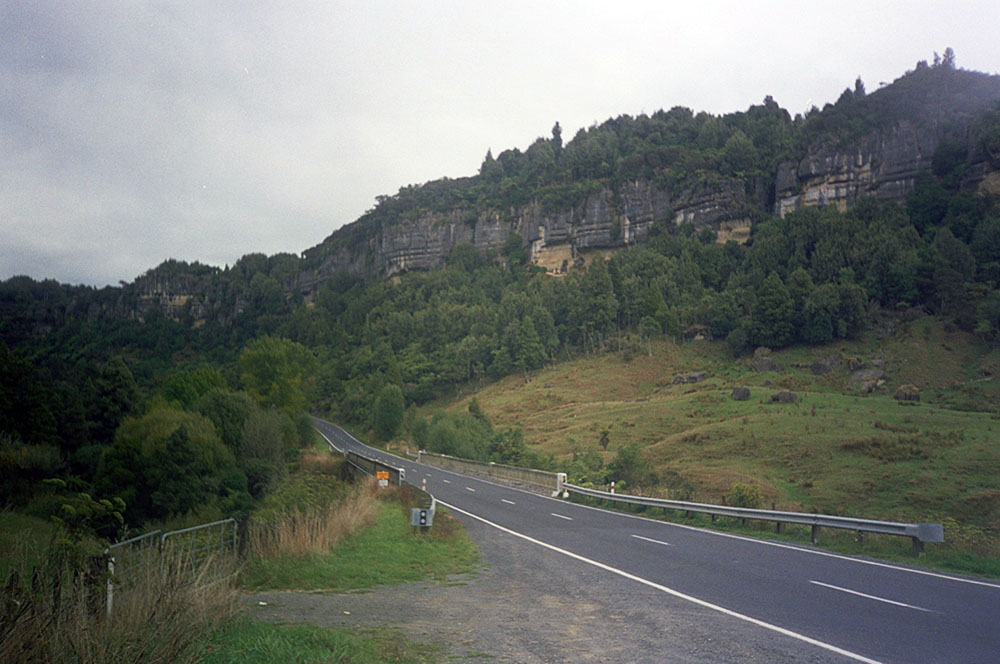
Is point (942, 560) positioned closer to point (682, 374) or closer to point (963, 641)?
point (963, 641)

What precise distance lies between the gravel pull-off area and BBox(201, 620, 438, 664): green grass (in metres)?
0.44

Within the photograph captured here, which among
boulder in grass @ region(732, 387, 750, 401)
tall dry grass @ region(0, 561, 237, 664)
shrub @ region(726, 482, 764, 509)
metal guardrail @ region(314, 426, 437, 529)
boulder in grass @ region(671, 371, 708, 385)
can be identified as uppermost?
boulder in grass @ region(671, 371, 708, 385)

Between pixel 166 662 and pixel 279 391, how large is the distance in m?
58.7

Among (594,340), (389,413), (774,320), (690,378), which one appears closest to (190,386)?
(389,413)

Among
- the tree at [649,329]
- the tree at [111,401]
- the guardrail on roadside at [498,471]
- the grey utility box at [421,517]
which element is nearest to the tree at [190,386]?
the tree at [111,401]

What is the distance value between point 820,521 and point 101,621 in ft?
52.6

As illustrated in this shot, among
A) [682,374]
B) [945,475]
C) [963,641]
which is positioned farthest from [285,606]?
[682,374]

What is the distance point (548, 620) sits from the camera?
8328 mm

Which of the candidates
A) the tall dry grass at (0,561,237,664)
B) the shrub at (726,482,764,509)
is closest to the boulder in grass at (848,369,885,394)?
the shrub at (726,482,764,509)

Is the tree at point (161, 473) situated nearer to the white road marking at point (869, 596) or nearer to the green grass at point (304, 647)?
the green grass at point (304, 647)

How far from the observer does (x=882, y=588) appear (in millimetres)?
10414

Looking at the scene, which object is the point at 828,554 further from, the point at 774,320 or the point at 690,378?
the point at 774,320

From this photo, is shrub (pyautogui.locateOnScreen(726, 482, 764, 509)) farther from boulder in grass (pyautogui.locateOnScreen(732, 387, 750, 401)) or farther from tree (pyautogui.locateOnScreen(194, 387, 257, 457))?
boulder in grass (pyautogui.locateOnScreen(732, 387, 750, 401))

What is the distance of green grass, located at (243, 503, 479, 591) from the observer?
1044 centimetres
